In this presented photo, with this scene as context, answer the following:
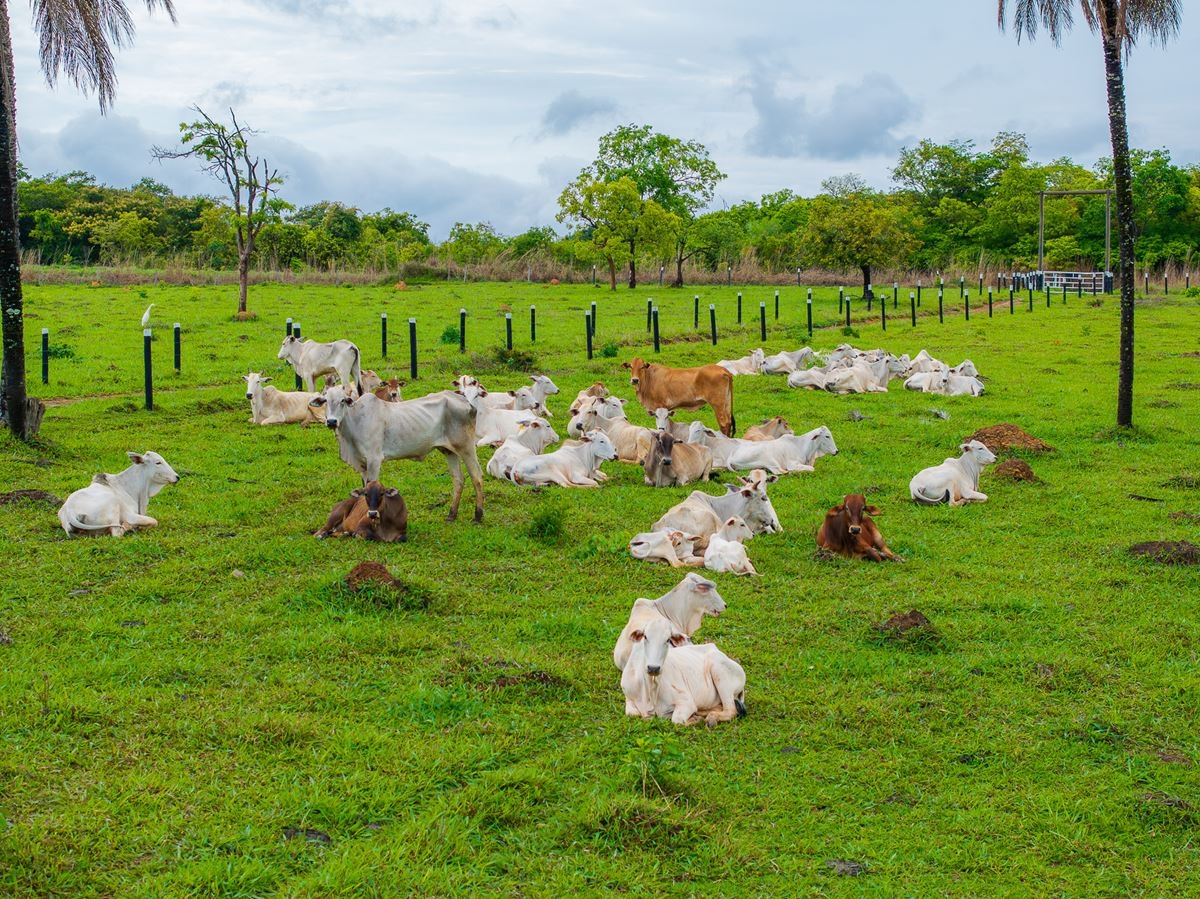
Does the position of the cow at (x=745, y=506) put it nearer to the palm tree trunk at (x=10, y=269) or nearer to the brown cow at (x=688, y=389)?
the brown cow at (x=688, y=389)

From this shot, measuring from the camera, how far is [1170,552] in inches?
398

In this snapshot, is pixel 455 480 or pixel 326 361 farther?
pixel 326 361

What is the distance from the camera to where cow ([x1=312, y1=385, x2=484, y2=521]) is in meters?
11.2

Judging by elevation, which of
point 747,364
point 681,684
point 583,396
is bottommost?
point 681,684

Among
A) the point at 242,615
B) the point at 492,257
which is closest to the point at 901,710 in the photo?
the point at 242,615

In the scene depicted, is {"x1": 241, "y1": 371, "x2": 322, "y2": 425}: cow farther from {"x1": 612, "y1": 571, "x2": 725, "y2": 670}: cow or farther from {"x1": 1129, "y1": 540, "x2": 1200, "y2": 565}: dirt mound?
{"x1": 1129, "y1": 540, "x2": 1200, "y2": 565}: dirt mound

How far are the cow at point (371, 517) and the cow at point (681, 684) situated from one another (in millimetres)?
4201

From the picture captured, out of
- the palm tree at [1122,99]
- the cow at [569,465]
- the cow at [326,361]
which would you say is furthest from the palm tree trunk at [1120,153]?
the cow at [326,361]

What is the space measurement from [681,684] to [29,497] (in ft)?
26.0

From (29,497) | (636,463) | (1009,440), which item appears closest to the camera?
(29,497)

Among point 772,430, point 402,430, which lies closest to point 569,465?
point 402,430

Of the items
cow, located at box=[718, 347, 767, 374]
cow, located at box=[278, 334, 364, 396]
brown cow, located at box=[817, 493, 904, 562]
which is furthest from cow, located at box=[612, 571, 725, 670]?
cow, located at box=[718, 347, 767, 374]

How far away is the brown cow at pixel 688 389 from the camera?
55.0 feet

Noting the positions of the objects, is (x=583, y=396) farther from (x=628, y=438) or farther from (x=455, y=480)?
(x=455, y=480)
